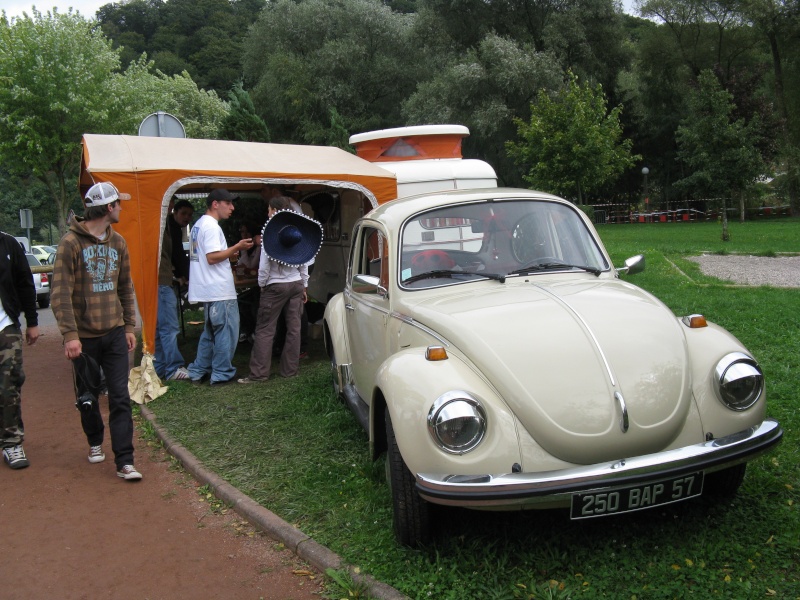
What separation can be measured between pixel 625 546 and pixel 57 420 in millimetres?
5732

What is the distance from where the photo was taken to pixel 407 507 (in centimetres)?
377

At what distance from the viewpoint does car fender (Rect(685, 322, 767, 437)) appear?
3.64 metres

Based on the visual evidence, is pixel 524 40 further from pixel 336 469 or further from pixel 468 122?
pixel 336 469

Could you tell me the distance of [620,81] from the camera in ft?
144

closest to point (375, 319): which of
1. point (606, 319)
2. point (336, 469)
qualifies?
point (336, 469)

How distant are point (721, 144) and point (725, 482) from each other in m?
23.4

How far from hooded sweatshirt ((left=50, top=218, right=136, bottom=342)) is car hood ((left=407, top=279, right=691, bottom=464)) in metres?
2.57

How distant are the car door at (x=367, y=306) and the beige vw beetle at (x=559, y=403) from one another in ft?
1.40

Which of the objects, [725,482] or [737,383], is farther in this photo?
[725,482]

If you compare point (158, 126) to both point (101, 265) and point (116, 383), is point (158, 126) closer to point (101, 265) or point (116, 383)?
point (101, 265)

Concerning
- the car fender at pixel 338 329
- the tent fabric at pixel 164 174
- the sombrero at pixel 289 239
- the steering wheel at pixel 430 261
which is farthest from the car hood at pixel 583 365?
the tent fabric at pixel 164 174

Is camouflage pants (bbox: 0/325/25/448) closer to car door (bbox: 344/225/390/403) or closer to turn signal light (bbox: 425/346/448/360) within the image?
car door (bbox: 344/225/390/403)

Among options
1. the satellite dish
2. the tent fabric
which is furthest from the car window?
the satellite dish

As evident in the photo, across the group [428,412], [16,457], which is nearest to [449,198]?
[428,412]
